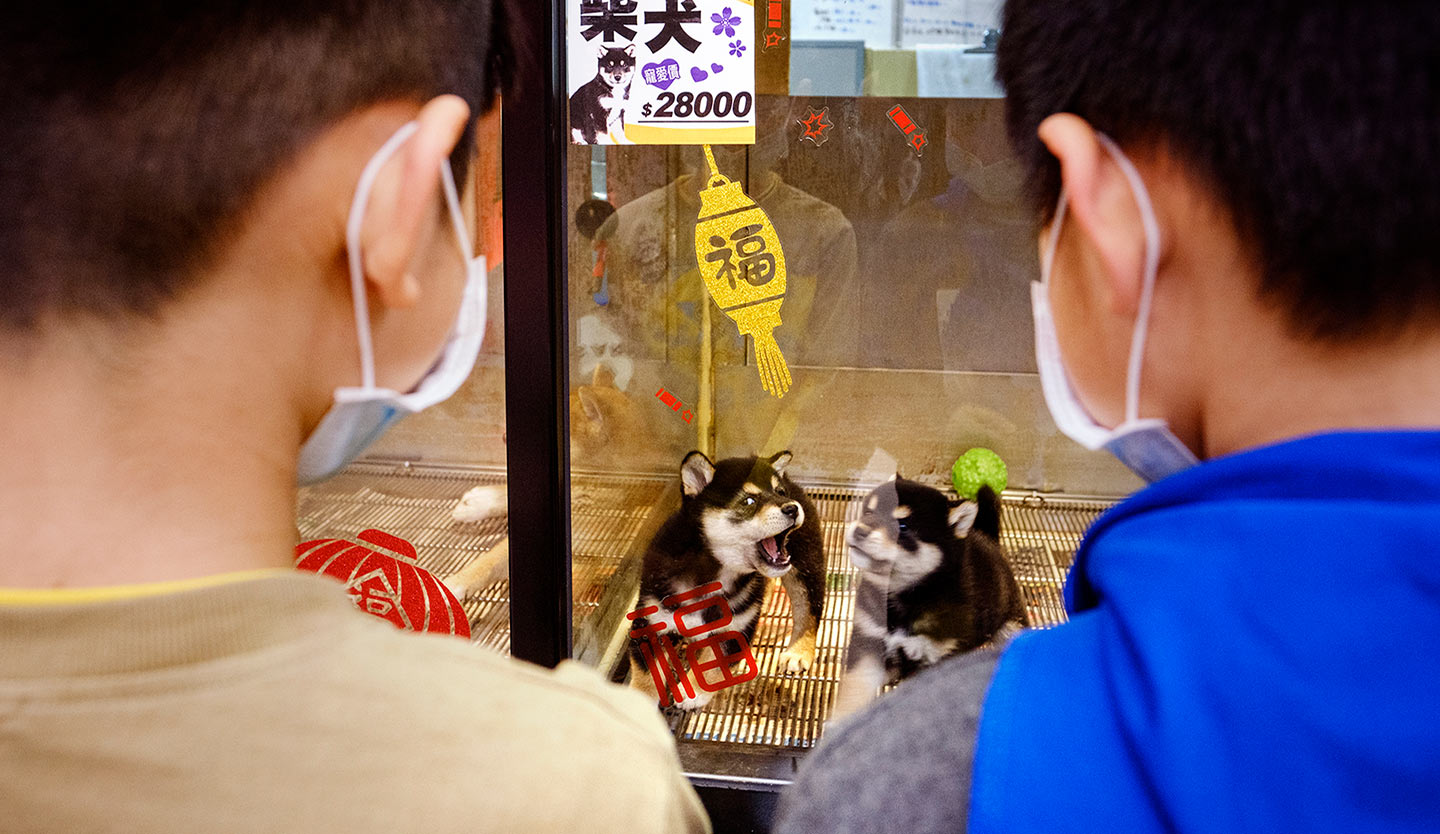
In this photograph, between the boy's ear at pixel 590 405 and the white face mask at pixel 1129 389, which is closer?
the white face mask at pixel 1129 389

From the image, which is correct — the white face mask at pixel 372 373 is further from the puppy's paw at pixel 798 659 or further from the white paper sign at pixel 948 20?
the puppy's paw at pixel 798 659

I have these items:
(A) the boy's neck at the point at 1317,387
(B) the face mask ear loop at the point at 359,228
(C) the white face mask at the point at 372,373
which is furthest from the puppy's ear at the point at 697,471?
(A) the boy's neck at the point at 1317,387

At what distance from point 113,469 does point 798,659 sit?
1143 millimetres

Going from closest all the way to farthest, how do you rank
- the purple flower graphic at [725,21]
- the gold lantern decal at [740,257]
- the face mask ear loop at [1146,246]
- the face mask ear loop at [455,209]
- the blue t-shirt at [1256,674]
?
1. the blue t-shirt at [1256,674]
2. the face mask ear loop at [1146,246]
3. the face mask ear loop at [455,209]
4. the purple flower graphic at [725,21]
5. the gold lantern decal at [740,257]

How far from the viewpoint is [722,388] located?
4.81ft

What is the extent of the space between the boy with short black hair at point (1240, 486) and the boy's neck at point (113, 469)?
0.33 m

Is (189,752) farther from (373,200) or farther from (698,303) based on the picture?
(698,303)

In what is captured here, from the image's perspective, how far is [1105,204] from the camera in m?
0.53

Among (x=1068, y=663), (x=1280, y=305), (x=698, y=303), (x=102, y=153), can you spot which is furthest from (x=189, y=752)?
→ (x=698, y=303)

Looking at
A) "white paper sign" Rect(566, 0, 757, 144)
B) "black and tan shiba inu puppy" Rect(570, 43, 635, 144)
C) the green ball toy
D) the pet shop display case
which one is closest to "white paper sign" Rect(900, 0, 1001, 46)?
the pet shop display case

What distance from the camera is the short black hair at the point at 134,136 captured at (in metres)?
0.48

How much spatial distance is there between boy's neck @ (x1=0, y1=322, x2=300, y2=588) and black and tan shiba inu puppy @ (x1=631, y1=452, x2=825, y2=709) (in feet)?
3.29

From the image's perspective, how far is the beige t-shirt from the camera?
445mm

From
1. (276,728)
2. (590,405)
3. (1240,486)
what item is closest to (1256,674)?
(1240,486)
